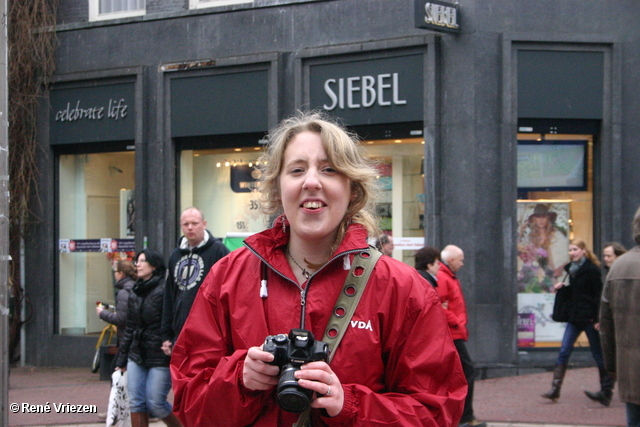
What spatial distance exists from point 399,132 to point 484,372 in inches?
138

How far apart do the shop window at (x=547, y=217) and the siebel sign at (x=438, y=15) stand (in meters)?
1.90

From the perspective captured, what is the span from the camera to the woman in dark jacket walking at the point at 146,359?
6.94 meters

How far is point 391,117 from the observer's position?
11.5 metres

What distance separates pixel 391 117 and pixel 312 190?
358 inches

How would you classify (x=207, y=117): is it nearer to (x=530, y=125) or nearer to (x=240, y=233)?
(x=240, y=233)

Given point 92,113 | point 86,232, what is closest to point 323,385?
point 92,113

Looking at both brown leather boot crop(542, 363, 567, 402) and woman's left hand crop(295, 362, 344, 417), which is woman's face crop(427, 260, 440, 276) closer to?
brown leather boot crop(542, 363, 567, 402)

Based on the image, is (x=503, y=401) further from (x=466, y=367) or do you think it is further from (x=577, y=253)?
(x=466, y=367)

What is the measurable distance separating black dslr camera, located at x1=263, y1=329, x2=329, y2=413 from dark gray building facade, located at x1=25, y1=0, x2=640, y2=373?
29.0 ft

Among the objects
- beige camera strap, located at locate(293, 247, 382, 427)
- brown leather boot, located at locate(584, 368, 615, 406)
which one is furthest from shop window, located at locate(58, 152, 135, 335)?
beige camera strap, located at locate(293, 247, 382, 427)

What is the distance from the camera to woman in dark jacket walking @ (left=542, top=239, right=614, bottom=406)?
368 inches

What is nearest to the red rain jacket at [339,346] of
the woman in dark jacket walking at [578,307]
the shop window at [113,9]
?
the woman in dark jacket walking at [578,307]

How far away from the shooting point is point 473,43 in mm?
11039

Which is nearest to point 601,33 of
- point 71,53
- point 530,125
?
point 530,125
